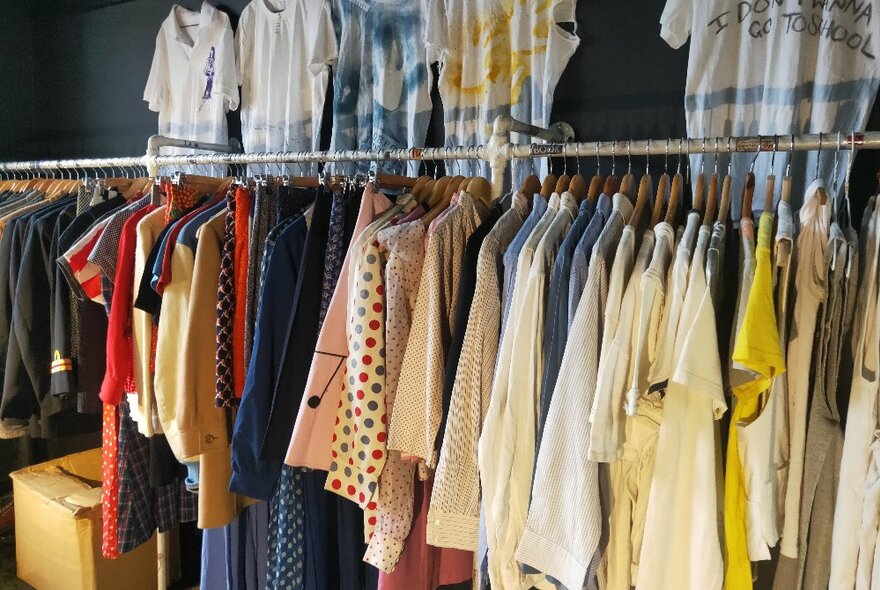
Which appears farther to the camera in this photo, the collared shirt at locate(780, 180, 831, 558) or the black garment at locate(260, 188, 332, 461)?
the black garment at locate(260, 188, 332, 461)

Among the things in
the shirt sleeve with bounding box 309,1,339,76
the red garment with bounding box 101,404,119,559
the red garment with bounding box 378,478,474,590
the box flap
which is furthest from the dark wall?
the box flap

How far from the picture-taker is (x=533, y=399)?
107 cm

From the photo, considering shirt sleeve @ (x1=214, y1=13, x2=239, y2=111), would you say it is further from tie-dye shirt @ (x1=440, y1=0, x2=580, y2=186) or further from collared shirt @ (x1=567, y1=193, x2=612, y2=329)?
collared shirt @ (x1=567, y1=193, x2=612, y2=329)

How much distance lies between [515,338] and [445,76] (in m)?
1.01

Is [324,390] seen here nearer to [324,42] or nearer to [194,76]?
[324,42]

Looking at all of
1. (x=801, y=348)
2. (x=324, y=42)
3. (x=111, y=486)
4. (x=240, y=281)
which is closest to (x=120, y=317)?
(x=240, y=281)

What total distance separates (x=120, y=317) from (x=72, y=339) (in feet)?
1.01

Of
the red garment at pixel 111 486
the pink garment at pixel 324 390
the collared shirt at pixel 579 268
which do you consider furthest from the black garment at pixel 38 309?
the collared shirt at pixel 579 268

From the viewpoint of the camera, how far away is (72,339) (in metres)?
1.76

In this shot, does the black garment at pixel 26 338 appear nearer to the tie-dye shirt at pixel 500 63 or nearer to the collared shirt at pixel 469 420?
the tie-dye shirt at pixel 500 63

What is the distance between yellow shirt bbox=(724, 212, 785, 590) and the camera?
865 millimetres

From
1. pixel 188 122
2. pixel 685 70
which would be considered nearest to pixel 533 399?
pixel 685 70

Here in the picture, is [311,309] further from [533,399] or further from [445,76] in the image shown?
[445,76]

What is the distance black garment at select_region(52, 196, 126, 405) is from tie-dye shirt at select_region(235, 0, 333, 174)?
0.67 meters
